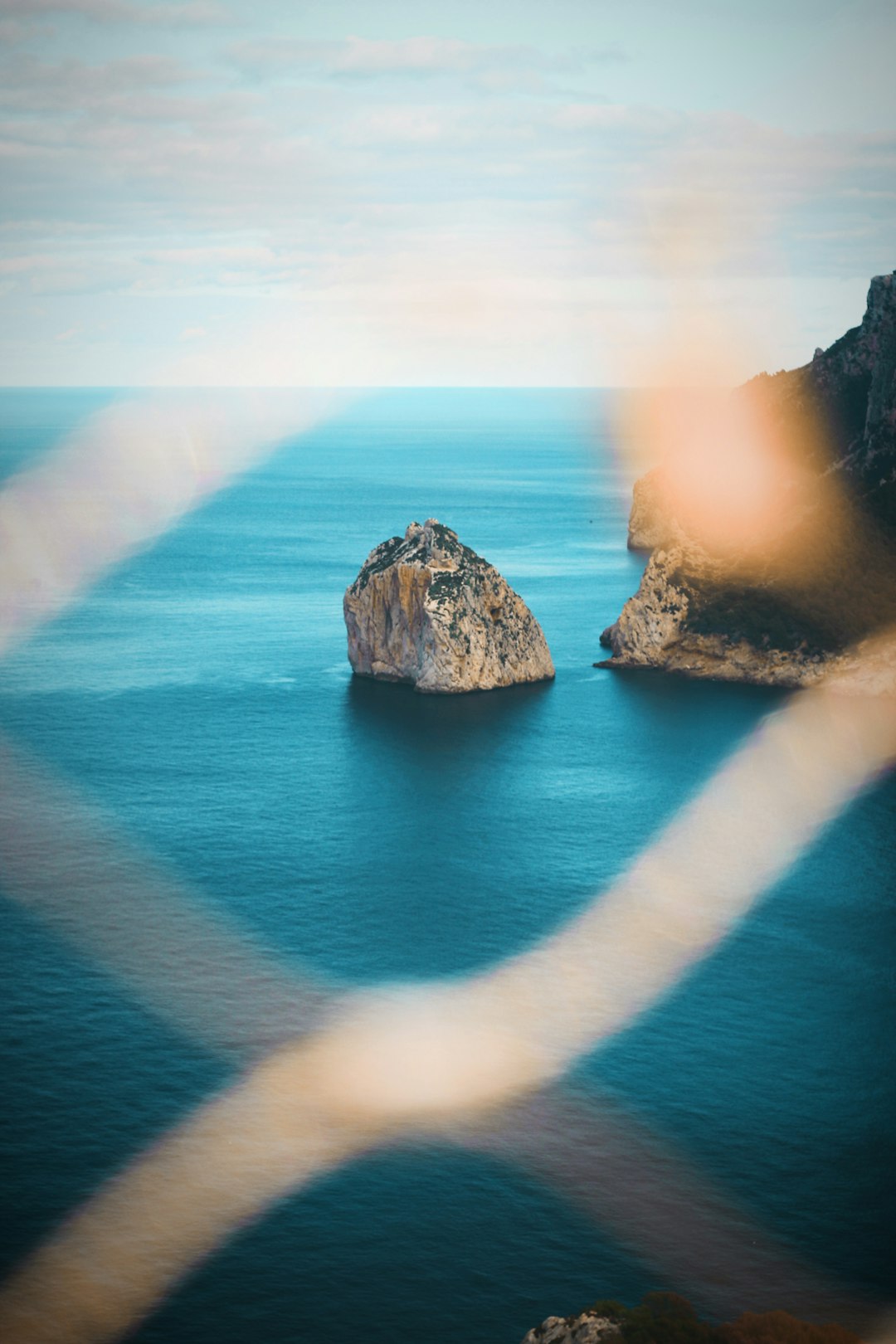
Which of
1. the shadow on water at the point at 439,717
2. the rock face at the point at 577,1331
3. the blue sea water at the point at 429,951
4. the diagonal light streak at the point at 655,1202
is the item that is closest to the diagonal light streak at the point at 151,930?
the blue sea water at the point at 429,951

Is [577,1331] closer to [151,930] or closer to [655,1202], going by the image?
[655,1202]

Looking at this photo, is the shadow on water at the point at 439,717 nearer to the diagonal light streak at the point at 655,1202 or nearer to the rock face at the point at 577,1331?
the diagonal light streak at the point at 655,1202

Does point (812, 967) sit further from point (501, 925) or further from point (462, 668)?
point (462, 668)

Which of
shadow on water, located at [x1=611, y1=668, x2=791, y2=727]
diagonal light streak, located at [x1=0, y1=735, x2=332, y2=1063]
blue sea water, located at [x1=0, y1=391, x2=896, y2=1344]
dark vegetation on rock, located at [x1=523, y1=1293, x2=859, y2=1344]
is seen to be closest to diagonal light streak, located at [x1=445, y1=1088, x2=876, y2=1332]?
blue sea water, located at [x1=0, y1=391, x2=896, y2=1344]

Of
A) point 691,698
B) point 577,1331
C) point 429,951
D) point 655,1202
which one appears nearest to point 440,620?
point 691,698

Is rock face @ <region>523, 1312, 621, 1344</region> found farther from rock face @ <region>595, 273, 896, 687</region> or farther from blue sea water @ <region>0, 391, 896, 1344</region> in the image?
rock face @ <region>595, 273, 896, 687</region>

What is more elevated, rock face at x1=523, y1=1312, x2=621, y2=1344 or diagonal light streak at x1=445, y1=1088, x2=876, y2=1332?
rock face at x1=523, y1=1312, x2=621, y2=1344

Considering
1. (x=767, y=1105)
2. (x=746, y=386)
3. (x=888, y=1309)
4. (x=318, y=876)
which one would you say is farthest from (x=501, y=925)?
(x=746, y=386)
